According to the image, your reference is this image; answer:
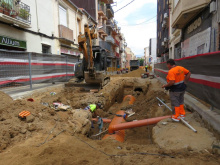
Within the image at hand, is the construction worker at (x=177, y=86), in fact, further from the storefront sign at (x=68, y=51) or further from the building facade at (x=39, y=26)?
the storefront sign at (x=68, y=51)

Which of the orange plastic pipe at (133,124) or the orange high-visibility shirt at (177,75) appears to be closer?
the orange high-visibility shirt at (177,75)

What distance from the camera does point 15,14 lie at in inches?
379

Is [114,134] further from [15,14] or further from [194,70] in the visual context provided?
[15,14]

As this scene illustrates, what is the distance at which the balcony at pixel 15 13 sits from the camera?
8953mm

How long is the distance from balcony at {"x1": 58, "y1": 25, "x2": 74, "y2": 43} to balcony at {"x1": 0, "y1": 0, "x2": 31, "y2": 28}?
153 inches

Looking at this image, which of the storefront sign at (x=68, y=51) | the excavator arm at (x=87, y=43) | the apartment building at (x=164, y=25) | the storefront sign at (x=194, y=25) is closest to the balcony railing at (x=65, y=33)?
the storefront sign at (x=68, y=51)

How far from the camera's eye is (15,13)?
31.6 feet

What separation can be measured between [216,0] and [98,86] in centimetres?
746

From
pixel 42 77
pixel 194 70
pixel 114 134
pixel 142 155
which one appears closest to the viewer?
pixel 142 155

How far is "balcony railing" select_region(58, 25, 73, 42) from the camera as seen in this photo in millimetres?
14959

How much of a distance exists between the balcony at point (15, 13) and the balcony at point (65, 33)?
388cm

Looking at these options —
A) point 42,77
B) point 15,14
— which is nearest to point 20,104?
point 42,77

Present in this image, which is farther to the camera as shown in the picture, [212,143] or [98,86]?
[98,86]

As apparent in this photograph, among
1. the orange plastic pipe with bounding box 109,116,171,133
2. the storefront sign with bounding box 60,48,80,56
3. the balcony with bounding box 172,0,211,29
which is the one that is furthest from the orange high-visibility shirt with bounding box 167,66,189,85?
the storefront sign with bounding box 60,48,80,56
